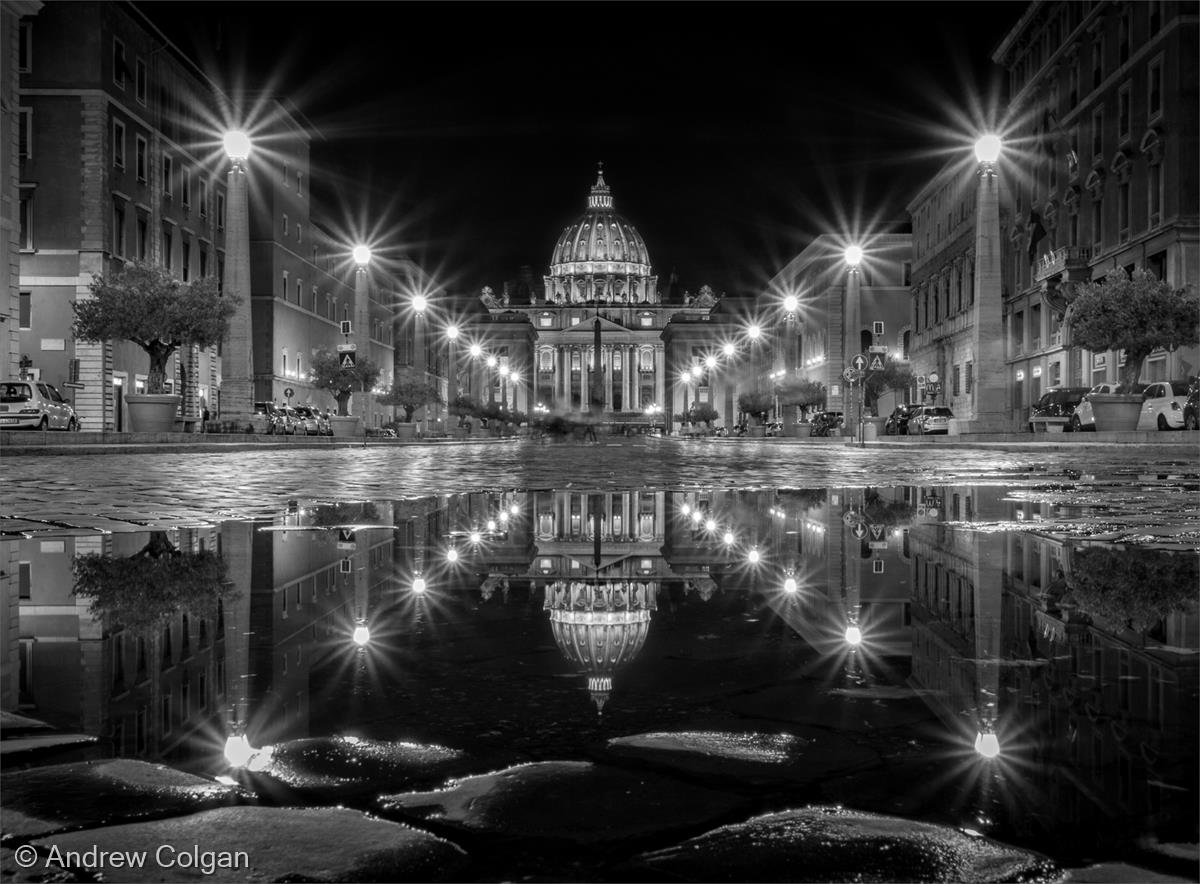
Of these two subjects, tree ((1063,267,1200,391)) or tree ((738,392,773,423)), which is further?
tree ((738,392,773,423))

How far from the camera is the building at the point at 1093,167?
3353cm

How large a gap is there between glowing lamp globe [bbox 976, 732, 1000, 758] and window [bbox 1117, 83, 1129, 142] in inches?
1603

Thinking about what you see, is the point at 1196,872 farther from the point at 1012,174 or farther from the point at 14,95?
the point at 1012,174

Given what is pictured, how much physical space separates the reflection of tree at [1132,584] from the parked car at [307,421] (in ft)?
139

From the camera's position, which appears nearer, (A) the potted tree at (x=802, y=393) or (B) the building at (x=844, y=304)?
(A) the potted tree at (x=802, y=393)

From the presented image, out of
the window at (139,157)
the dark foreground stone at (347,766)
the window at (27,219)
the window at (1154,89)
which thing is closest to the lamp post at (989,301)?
the window at (1154,89)

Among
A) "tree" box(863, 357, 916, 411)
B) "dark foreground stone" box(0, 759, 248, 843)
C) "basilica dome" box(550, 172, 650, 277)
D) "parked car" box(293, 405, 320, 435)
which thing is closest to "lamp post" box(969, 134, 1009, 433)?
"tree" box(863, 357, 916, 411)

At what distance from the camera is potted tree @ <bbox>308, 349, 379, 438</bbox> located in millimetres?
38812

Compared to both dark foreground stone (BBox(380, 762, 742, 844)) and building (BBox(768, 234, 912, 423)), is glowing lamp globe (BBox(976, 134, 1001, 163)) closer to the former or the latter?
dark foreground stone (BBox(380, 762, 742, 844))

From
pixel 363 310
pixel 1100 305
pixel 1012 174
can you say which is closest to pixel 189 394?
pixel 363 310

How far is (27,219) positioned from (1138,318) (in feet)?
112

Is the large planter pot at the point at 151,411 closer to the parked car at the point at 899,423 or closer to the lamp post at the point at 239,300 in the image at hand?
the lamp post at the point at 239,300

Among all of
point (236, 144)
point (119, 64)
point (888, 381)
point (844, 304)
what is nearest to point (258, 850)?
point (236, 144)

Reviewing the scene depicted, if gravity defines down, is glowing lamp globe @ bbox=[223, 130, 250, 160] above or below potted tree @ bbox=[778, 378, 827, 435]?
above
